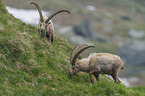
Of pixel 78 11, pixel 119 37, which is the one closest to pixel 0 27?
pixel 119 37

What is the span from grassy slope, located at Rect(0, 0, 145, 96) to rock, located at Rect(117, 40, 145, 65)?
410 feet

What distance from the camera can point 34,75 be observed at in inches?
493

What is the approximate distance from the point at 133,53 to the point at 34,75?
5340 inches

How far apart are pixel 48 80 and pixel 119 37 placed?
492 feet

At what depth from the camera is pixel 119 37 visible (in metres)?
160

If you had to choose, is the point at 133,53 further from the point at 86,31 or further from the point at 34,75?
the point at 34,75

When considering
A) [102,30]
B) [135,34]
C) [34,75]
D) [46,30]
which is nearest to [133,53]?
[135,34]

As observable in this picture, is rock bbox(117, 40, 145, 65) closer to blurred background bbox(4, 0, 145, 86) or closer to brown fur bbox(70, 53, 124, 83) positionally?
blurred background bbox(4, 0, 145, 86)

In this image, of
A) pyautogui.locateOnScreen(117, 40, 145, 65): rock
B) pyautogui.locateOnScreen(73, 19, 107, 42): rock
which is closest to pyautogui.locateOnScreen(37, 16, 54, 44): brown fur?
pyautogui.locateOnScreen(117, 40, 145, 65): rock

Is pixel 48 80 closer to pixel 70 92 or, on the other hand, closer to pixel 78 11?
pixel 70 92

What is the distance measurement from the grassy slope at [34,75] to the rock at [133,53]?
125m

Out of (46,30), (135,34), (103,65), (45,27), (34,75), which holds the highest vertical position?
(135,34)

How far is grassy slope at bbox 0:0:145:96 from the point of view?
37.2 ft

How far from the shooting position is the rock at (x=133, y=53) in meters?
137
